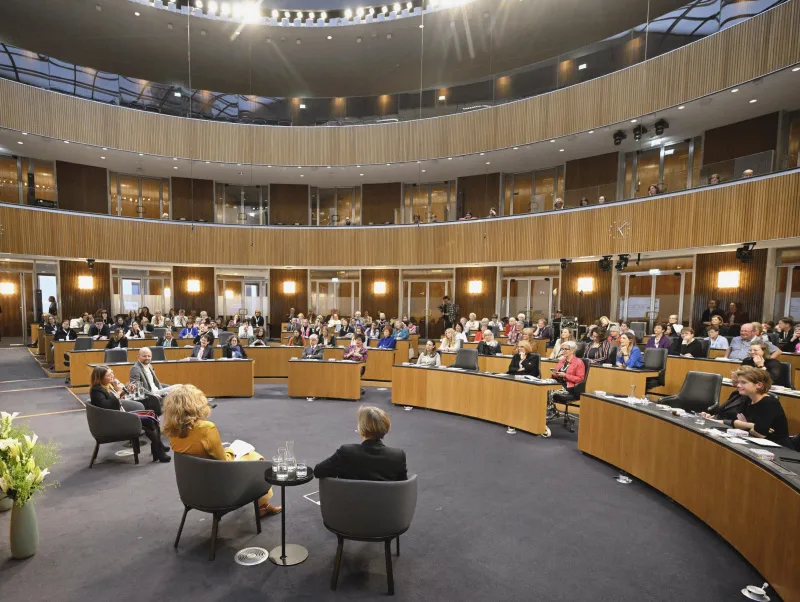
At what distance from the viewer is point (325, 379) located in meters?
8.44

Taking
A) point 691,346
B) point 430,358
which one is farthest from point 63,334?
point 691,346

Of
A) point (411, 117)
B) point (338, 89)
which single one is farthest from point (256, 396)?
point (338, 89)

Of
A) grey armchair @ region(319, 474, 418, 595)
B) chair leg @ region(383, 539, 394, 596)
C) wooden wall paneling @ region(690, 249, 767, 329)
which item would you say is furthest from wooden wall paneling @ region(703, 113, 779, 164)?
chair leg @ region(383, 539, 394, 596)

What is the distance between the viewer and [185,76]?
16281 mm

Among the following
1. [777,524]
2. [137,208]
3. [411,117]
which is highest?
[411,117]

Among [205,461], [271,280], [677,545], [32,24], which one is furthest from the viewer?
[271,280]

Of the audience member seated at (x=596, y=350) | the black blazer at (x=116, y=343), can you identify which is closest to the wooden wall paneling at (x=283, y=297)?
the black blazer at (x=116, y=343)

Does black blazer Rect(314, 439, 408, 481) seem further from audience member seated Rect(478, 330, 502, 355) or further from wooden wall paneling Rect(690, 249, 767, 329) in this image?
wooden wall paneling Rect(690, 249, 767, 329)

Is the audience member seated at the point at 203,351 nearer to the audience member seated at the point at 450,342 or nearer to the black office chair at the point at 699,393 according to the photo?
the audience member seated at the point at 450,342

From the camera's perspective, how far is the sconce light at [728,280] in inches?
420

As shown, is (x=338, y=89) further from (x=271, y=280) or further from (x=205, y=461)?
(x=205, y=461)

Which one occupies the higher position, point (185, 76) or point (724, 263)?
point (185, 76)

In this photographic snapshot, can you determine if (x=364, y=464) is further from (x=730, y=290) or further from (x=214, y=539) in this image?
(x=730, y=290)

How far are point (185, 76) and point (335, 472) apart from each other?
18.6 m
